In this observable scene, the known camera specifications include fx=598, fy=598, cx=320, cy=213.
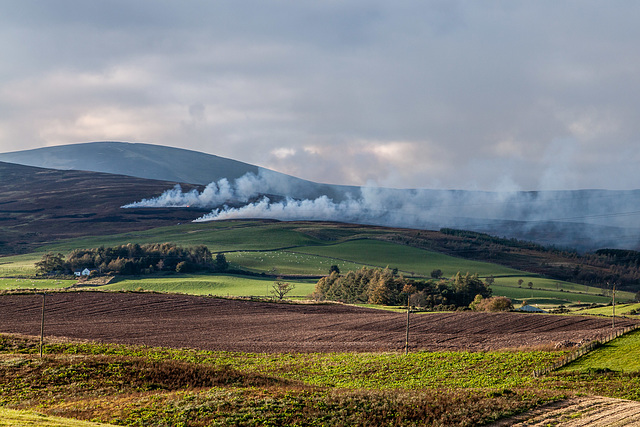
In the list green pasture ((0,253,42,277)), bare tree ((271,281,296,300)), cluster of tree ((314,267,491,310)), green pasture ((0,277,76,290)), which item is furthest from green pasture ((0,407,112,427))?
green pasture ((0,253,42,277))

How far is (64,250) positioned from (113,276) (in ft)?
191

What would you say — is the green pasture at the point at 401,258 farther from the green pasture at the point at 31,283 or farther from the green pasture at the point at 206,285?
the green pasture at the point at 31,283

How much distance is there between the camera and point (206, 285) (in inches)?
4417

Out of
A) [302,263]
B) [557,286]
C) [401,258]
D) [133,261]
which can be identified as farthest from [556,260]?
[133,261]

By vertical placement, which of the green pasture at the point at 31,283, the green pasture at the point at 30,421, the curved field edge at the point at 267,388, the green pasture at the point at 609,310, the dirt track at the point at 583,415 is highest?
the green pasture at the point at 30,421

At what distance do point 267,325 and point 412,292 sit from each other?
112 feet

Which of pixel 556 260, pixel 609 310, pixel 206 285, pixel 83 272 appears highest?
pixel 556 260

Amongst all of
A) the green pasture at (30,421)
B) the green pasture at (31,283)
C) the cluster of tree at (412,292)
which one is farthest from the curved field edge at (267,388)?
the green pasture at (31,283)

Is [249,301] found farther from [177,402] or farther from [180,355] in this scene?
[177,402]

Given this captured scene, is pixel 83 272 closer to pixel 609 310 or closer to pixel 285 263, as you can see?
pixel 285 263

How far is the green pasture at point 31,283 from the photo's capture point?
105500 millimetres

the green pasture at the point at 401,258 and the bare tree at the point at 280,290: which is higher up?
the green pasture at the point at 401,258

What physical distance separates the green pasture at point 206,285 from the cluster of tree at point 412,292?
31.2 ft

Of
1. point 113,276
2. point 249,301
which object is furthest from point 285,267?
point 249,301
